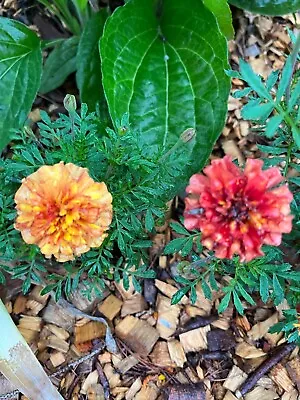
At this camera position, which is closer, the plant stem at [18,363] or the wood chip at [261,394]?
the plant stem at [18,363]

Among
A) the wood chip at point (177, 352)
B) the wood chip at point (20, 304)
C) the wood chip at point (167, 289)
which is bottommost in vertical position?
the wood chip at point (177, 352)

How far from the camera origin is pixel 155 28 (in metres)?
1.36

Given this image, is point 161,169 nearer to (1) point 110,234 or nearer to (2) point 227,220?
(1) point 110,234

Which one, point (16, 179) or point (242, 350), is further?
point (242, 350)

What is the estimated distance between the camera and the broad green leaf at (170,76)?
1.22 metres

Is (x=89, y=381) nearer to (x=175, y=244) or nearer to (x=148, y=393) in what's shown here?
(x=148, y=393)

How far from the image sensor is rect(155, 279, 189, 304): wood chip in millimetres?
1244

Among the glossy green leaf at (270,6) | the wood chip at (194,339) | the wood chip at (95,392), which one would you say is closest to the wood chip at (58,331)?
the wood chip at (95,392)

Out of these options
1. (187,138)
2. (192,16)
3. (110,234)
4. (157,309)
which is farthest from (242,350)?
(192,16)

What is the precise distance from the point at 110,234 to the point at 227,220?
1.07ft

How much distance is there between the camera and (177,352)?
1199mm

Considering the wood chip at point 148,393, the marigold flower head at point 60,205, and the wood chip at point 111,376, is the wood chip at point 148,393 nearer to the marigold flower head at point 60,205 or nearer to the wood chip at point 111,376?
the wood chip at point 111,376

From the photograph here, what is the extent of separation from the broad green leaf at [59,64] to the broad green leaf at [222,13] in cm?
33

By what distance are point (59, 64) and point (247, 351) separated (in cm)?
75
